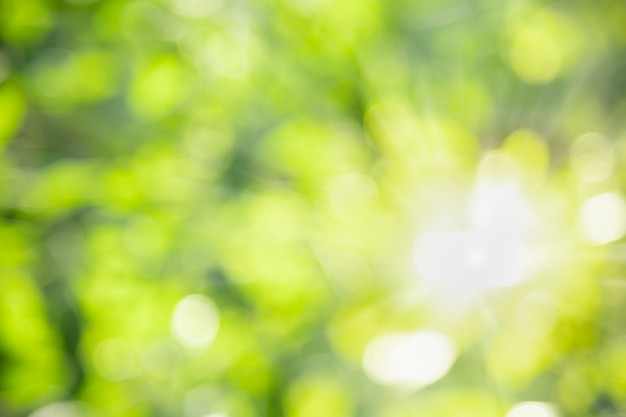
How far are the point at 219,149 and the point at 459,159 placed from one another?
35 cm

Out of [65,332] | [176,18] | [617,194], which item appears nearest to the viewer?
[617,194]

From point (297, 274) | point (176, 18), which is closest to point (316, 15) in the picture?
point (176, 18)

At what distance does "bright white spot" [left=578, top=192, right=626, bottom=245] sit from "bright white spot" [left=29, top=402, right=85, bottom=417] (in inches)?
30.0

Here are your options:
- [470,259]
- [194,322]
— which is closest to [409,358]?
[470,259]

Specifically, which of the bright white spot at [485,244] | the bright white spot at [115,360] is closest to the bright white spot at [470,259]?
the bright white spot at [485,244]

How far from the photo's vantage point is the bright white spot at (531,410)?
2.76 feet

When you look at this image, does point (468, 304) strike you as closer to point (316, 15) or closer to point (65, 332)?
point (316, 15)

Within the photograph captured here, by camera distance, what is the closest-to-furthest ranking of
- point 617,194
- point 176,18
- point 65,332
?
point 617,194 → point 176,18 → point 65,332

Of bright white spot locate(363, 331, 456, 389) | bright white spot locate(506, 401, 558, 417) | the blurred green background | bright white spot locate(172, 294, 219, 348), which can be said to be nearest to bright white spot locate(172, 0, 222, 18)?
the blurred green background

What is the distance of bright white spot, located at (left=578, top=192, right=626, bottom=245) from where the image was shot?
2.78 ft

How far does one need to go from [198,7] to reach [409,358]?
57 centimetres

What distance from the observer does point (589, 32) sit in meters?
0.94

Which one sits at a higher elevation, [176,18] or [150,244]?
[176,18]

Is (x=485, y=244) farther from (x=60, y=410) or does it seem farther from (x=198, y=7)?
(x=60, y=410)
